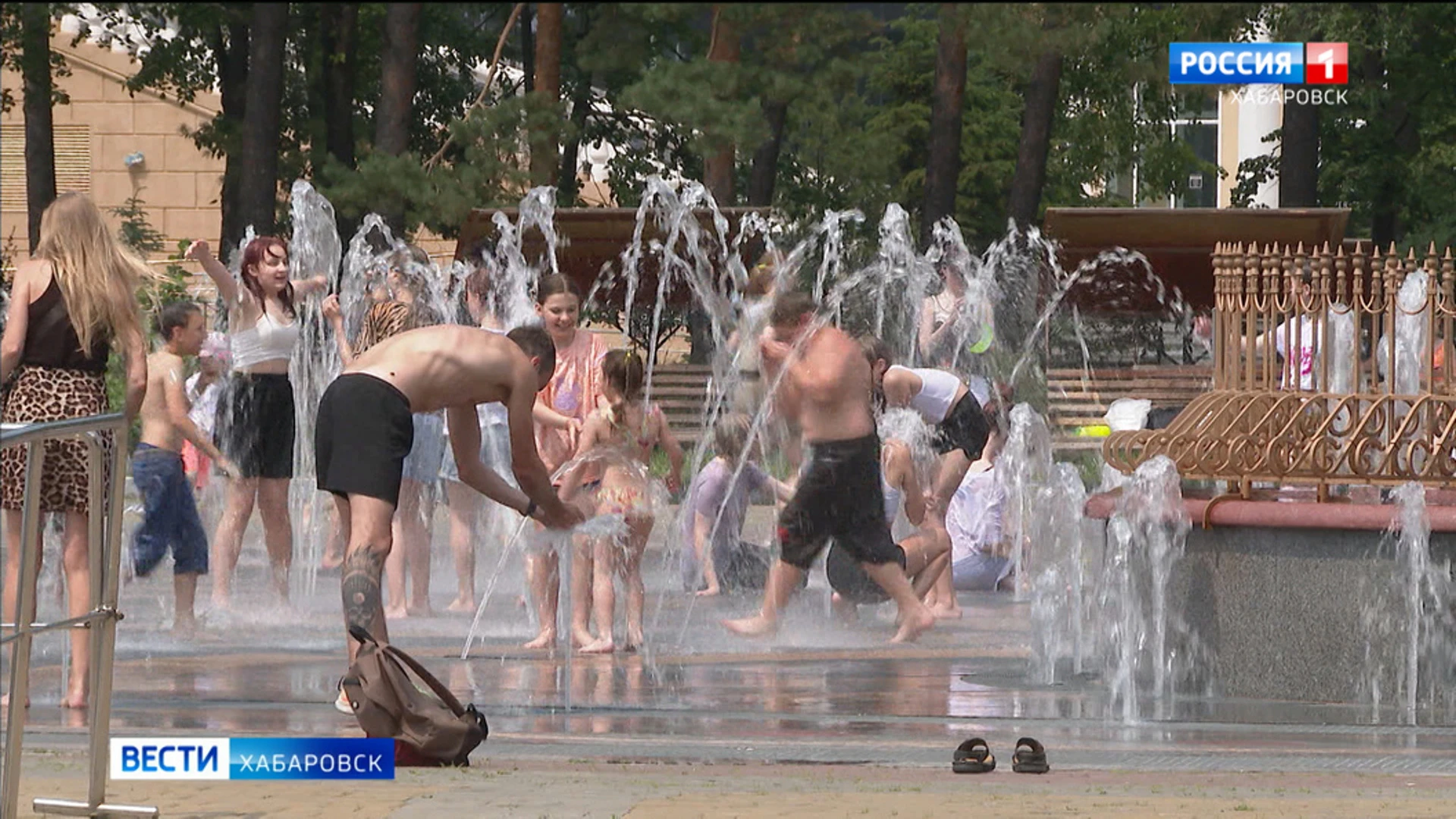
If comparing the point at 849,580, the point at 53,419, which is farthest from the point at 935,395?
the point at 53,419

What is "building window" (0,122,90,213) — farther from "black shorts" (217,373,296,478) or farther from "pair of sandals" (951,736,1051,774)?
"black shorts" (217,373,296,478)

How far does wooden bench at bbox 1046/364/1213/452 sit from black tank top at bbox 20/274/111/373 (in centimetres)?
1378

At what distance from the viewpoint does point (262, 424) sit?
33.3ft

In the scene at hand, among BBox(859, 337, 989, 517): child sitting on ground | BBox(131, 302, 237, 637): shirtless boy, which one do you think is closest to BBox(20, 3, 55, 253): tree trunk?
BBox(131, 302, 237, 637): shirtless boy

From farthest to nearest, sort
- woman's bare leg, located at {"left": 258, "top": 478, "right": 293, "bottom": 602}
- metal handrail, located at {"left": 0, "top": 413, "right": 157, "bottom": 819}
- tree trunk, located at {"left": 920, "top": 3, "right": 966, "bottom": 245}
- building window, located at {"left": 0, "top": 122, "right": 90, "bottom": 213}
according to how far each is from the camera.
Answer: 1. woman's bare leg, located at {"left": 258, "top": 478, "right": 293, "bottom": 602}
2. metal handrail, located at {"left": 0, "top": 413, "right": 157, "bottom": 819}
3. building window, located at {"left": 0, "top": 122, "right": 90, "bottom": 213}
4. tree trunk, located at {"left": 920, "top": 3, "right": 966, "bottom": 245}

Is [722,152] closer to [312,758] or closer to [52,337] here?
[312,758]

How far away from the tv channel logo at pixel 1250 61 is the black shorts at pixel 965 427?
342cm

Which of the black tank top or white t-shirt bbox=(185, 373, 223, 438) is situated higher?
the black tank top

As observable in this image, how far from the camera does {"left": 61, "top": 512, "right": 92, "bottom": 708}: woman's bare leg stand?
302 inches

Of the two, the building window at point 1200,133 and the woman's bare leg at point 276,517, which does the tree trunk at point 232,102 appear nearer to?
the building window at point 1200,133

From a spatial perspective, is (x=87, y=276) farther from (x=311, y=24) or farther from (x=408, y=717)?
(x=311, y=24)

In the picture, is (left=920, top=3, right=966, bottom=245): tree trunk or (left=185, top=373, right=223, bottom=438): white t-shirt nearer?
(left=920, top=3, right=966, bottom=245): tree trunk

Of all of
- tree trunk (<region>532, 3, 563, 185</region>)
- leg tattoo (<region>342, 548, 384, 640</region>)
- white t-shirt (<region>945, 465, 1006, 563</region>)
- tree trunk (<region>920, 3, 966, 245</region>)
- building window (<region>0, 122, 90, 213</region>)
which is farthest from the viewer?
white t-shirt (<region>945, 465, 1006, 563</region>)

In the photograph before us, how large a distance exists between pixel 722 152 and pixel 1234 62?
1.33 meters
